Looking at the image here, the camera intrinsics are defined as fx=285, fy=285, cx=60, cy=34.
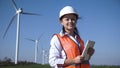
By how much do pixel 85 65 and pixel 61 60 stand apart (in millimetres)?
324

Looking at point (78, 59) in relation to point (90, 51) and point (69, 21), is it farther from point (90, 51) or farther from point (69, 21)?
point (69, 21)

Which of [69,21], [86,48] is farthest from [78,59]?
[69,21]

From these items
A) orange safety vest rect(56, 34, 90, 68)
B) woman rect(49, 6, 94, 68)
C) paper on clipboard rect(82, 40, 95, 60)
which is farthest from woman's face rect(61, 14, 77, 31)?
paper on clipboard rect(82, 40, 95, 60)

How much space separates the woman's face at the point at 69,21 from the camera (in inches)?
154

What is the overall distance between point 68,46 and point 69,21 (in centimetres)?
37

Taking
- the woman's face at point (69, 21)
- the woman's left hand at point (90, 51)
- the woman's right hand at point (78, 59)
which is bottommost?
the woman's right hand at point (78, 59)

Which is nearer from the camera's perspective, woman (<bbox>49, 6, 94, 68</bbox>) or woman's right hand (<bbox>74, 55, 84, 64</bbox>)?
woman's right hand (<bbox>74, 55, 84, 64</bbox>)

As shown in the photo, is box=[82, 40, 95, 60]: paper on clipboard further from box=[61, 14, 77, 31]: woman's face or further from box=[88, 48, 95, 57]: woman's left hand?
box=[61, 14, 77, 31]: woman's face

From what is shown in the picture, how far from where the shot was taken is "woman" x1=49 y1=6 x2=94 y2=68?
3.68 metres

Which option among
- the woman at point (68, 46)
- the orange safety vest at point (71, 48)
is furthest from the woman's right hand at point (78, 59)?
the orange safety vest at point (71, 48)

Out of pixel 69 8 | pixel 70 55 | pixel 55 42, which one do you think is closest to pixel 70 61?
pixel 70 55

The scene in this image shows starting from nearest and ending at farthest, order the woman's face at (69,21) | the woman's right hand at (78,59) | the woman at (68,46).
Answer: the woman's right hand at (78,59) < the woman at (68,46) < the woman's face at (69,21)

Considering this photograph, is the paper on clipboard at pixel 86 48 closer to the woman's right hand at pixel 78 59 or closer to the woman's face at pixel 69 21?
the woman's right hand at pixel 78 59

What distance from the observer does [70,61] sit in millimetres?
3631
